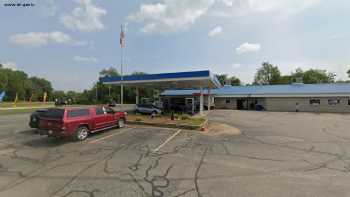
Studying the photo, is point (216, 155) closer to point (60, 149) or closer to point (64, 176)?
point (64, 176)

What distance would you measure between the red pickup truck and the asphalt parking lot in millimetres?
627

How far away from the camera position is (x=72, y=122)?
9.44 metres

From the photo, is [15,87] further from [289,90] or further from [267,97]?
[289,90]

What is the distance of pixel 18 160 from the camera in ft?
22.9

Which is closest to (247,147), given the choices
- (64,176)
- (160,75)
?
(64,176)

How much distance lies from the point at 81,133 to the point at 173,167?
6.15 meters

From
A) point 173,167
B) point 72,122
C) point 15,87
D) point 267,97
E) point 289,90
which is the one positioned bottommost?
point 173,167

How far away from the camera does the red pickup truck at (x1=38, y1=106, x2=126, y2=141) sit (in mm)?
9156

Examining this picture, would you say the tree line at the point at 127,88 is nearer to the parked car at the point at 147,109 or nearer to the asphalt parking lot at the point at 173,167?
the parked car at the point at 147,109

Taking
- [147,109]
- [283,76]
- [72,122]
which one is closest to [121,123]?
[72,122]

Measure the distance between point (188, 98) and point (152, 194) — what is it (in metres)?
33.8

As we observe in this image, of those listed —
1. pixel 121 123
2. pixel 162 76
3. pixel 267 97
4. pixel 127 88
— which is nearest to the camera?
pixel 121 123

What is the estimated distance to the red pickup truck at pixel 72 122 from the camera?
30.0 feet

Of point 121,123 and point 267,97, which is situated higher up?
point 267,97
